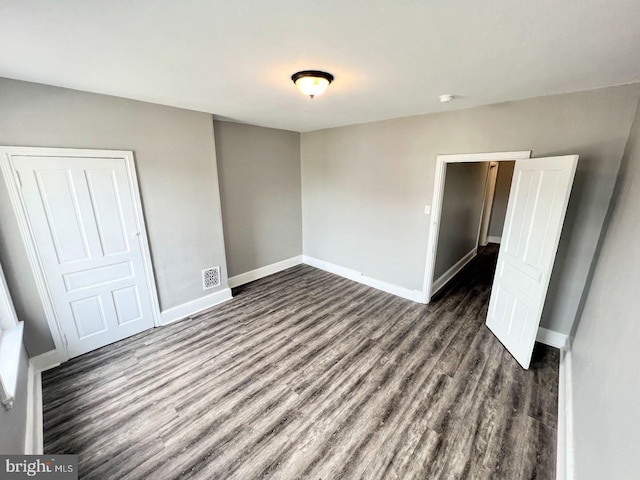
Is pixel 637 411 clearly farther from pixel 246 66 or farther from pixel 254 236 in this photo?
pixel 254 236

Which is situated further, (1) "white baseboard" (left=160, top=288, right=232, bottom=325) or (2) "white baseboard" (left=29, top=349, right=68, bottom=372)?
(1) "white baseboard" (left=160, top=288, right=232, bottom=325)

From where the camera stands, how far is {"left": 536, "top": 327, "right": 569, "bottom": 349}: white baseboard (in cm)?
262

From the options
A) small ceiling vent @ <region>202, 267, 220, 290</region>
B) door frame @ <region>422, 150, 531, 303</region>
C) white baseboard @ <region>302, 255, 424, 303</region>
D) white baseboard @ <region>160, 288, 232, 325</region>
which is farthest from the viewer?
white baseboard @ <region>302, 255, 424, 303</region>

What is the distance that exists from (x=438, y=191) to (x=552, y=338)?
6.60ft

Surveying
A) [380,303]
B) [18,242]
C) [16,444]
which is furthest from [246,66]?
[380,303]

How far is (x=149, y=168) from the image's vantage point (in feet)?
9.05

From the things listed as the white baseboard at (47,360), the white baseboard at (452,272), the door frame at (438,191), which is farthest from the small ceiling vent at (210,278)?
the white baseboard at (452,272)

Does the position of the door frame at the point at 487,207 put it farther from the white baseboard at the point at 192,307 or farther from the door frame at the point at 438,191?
the white baseboard at the point at 192,307

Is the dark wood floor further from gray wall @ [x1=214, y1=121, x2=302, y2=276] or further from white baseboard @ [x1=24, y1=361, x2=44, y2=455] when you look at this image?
gray wall @ [x1=214, y1=121, x2=302, y2=276]

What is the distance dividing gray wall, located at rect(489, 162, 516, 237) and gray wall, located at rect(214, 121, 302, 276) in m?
5.21

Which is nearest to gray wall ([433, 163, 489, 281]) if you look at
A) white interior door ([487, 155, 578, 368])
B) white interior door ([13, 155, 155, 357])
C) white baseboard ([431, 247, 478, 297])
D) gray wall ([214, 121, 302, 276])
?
Answer: white baseboard ([431, 247, 478, 297])

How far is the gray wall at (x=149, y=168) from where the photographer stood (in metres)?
2.10

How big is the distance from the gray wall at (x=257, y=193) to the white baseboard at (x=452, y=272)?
8.78ft

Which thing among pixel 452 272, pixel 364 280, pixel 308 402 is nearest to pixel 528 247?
pixel 452 272
